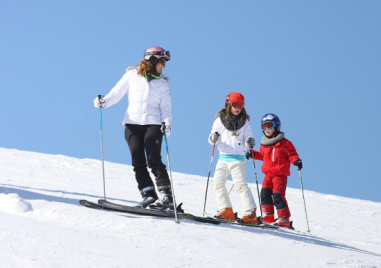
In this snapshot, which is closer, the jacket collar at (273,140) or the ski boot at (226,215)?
the ski boot at (226,215)

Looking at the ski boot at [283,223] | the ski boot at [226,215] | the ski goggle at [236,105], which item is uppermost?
the ski goggle at [236,105]

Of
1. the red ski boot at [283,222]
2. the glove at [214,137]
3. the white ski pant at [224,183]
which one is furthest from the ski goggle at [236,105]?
the red ski boot at [283,222]

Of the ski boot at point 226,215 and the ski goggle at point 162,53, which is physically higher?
the ski goggle at point 162,53

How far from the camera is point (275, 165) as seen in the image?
905 cm

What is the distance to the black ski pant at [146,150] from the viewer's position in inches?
278

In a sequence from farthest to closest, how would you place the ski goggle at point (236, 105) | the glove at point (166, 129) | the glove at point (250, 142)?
the ski goggle at point (236, 105)
the glove at point (250, 142)
the glove at point (166, 129)

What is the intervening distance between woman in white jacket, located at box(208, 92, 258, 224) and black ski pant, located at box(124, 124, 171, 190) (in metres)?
1.33

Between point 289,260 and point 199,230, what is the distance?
3.91 feet

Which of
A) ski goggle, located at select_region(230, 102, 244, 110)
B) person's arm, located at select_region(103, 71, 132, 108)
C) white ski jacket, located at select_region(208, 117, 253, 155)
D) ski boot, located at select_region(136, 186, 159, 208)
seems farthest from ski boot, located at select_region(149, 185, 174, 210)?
ski goggle, located at select_region(230, 102, 244, 110)

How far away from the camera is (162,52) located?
24.0 ft

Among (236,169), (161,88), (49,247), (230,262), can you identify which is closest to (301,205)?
(236,169)

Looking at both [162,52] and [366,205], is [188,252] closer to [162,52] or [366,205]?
[162,52]

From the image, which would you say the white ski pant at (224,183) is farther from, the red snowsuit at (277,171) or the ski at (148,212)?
the ski at (148,212)

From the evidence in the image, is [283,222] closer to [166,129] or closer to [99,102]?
[166,129]
